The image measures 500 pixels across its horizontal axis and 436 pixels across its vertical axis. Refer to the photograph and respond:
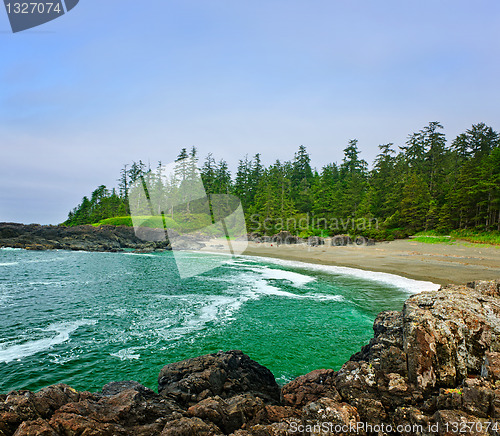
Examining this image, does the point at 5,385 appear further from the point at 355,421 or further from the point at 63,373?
the point at 355,421

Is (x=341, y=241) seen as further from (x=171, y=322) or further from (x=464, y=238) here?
(x=171, y=322)

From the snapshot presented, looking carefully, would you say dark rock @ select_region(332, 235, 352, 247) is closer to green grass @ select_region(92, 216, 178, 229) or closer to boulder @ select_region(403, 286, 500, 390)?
green grass @ select_region(92, 216, 178, 229)

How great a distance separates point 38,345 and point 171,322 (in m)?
4.92

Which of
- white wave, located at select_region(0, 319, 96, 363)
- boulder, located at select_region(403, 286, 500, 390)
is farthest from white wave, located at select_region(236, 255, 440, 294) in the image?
white wave, located at select_region(0, 319, 96, 363)

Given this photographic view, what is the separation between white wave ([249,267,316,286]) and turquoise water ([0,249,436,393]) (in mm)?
237

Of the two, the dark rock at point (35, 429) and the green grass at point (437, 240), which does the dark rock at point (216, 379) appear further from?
the green grass at point (437, 240)

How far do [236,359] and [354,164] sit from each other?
248 feet

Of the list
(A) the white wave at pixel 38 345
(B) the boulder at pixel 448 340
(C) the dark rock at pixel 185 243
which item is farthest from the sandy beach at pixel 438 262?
(C) the dark rock at pixel 185 243

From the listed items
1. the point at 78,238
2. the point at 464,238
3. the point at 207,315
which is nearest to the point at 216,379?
Result: the point at 207,315

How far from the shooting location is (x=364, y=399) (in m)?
4.80

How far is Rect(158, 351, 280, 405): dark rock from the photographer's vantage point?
19.9ft

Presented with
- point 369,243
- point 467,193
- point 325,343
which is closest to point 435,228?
point 467,193

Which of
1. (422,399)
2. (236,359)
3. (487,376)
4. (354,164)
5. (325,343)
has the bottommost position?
(325,343)

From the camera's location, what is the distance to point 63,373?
796 cm
